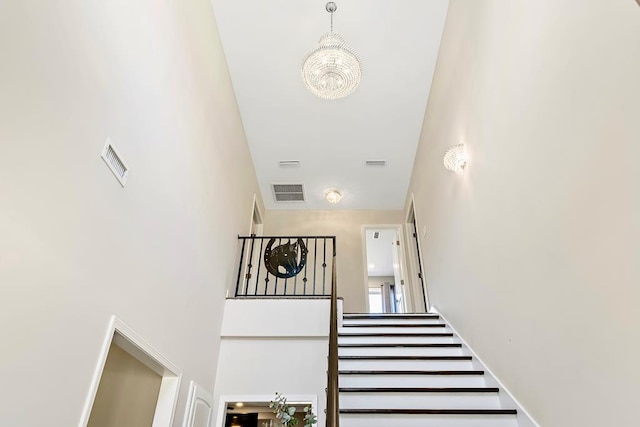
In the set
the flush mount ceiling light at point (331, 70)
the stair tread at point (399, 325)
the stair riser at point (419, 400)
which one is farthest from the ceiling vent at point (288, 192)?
the stair riser at point (419, 400)

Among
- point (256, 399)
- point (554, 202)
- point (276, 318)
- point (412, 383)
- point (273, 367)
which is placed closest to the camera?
point (554, 202)

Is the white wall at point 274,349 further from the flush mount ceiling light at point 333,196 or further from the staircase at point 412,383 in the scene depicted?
the flush mount ceiling light at point 333,196

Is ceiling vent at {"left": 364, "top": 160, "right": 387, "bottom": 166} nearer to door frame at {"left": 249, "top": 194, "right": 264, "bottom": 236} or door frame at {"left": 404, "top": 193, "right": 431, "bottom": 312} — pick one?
door frame at {"left": 404, "top": 193, "right": 431, "bottom": 312}

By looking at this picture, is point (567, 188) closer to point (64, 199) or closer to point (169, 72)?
point (64, 199)

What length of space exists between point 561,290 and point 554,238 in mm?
273

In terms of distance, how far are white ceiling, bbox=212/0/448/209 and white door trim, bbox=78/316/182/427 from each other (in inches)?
140

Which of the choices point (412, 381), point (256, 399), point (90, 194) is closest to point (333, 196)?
point (256, 399)

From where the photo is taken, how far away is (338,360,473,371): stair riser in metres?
3.65

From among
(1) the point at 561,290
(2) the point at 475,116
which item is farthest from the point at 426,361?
(2) the point at 475,116

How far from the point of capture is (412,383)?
133 inches

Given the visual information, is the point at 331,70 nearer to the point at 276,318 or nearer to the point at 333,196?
the point at 276,318

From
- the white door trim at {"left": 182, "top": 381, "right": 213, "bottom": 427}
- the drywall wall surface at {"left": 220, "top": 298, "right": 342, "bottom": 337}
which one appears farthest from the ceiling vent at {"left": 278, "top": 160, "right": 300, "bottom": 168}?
the white door trim at {"left": 182, "top": 381, "right": 213, "bottom": 427}

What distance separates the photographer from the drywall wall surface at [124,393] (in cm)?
331

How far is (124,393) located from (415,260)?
477 centimetres
